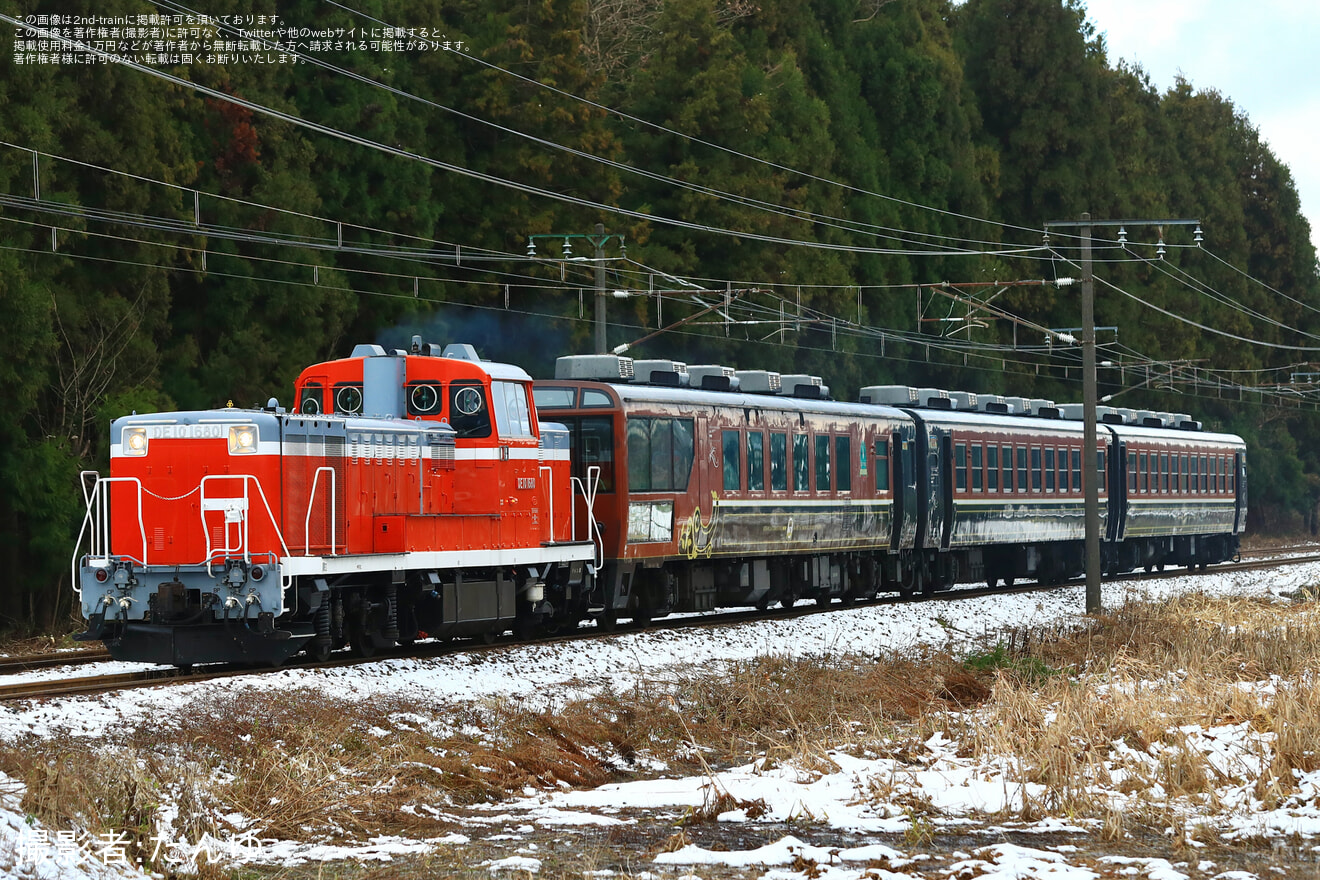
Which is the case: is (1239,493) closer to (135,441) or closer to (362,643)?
(362,643)

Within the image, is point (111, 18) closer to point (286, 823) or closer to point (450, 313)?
point (450, 313)

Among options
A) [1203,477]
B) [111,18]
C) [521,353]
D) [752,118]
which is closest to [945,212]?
[752,118]

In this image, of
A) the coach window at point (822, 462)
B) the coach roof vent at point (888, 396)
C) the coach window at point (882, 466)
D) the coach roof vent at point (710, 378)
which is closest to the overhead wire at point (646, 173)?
the coach roof vent at point (710, 378)

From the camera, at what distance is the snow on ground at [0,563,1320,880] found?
10.3m

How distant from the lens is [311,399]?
20375mm

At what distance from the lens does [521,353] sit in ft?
134

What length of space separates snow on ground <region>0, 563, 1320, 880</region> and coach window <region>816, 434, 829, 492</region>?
275 inches

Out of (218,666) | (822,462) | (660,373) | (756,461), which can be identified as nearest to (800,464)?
(822,462)

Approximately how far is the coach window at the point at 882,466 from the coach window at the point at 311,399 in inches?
518

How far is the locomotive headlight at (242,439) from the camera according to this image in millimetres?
17562

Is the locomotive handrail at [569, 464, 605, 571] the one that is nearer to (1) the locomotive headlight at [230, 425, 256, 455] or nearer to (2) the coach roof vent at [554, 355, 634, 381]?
(2) the coach roof vent at [554, 355, 634, 381]

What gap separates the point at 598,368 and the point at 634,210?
902 inches

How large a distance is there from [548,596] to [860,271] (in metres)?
36.8

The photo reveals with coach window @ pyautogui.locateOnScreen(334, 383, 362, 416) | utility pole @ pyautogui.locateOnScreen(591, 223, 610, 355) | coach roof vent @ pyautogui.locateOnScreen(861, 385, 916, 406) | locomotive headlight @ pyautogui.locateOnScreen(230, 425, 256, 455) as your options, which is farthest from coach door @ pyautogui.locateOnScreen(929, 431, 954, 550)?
locomotive headlight @ pyautogui.locateOnScreen(230, 425, 256, 455)
